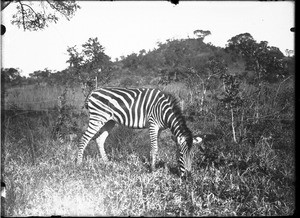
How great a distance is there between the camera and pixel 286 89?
620 centimetres

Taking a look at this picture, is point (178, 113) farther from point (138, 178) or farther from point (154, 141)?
point (138, 178)

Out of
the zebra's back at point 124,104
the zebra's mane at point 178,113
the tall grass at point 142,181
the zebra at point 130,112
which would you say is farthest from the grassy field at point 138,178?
the zebra's mane at point 178,113

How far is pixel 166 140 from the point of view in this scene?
6180 mm

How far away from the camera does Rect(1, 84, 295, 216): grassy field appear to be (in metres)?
3.72

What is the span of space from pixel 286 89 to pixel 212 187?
332 cm

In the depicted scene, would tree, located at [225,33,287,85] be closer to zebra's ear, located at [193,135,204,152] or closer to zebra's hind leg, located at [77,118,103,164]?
zebra's ear, located at [193,135,204,152]

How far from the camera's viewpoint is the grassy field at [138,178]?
146 inches

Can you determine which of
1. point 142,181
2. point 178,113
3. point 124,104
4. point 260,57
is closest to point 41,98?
point 124,104

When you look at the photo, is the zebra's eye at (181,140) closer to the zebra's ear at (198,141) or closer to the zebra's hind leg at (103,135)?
the zebra's ear at (198,141)

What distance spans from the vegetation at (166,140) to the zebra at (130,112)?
0.98 ft

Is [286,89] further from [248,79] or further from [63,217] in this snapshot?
[63,217]

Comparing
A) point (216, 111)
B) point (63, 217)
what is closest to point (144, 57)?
point (216, 111)

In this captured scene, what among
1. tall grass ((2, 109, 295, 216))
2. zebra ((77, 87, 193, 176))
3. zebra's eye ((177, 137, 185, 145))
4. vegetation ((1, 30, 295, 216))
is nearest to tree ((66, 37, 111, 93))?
vegetation ((1, 30, 295, 216))

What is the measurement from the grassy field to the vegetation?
0.06 ft
